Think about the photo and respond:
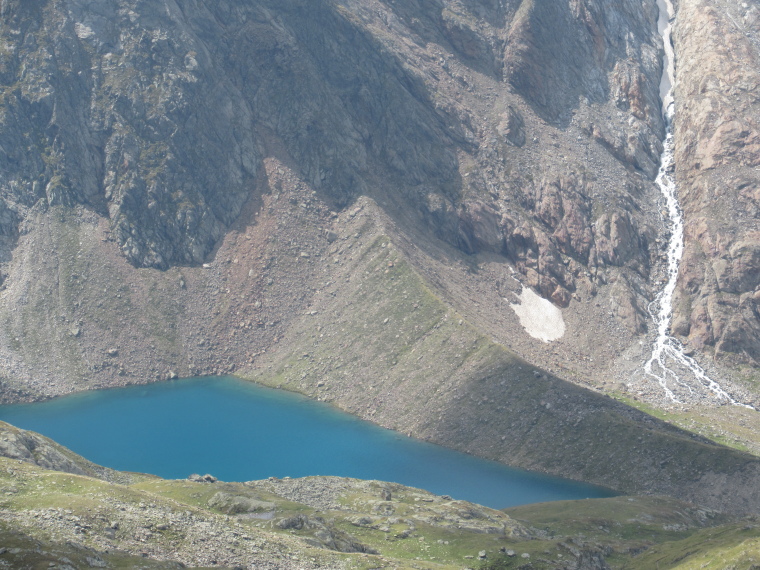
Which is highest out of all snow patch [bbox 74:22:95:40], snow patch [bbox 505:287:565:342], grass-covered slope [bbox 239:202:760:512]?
snow patch [bbox 74:22:95:40]

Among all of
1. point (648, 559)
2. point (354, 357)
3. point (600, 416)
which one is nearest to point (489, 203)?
point (354, 357)

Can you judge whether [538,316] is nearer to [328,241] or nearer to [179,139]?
[328,241]

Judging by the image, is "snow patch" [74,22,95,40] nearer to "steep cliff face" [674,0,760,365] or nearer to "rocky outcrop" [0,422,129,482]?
"rocky outcrop" [0,422,129,482]

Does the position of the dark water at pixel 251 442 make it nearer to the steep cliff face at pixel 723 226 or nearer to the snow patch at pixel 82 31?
the steep cliff face at pixel 723 226

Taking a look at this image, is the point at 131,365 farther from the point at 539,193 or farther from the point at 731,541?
the point at 731,541

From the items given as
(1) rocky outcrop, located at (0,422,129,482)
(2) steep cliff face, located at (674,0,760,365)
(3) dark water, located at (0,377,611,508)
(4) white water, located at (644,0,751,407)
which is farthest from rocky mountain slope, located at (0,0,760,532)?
(1) rocky outcrop, located at (0,422,129,482)

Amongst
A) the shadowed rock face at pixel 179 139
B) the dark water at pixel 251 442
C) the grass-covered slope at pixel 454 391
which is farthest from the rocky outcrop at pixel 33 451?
the shadowed rock face at pixel 179 139
